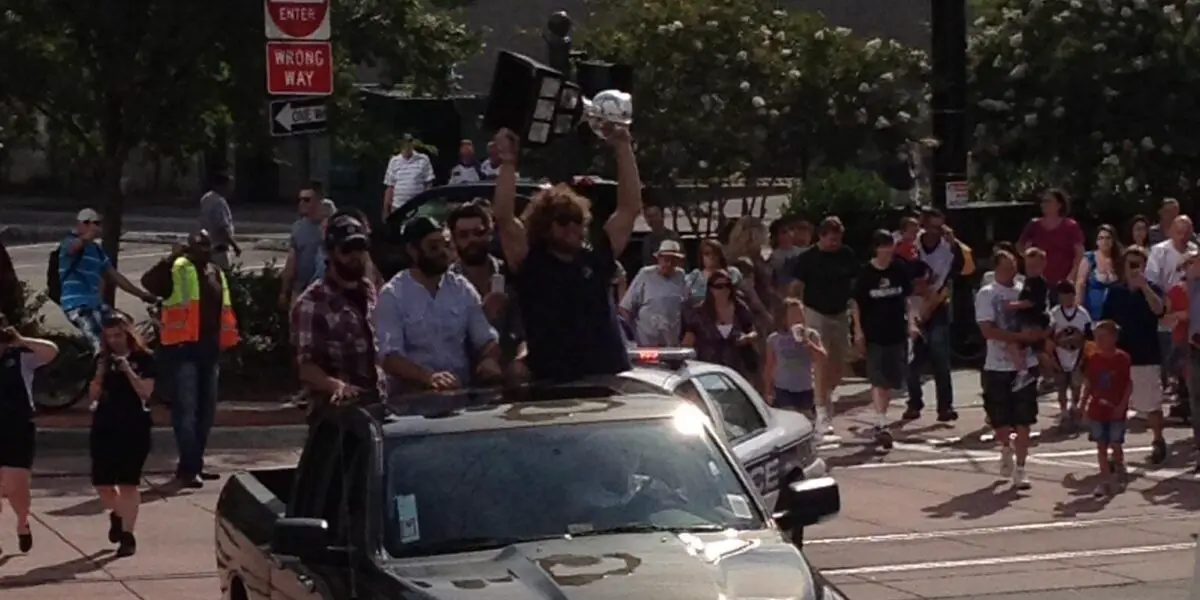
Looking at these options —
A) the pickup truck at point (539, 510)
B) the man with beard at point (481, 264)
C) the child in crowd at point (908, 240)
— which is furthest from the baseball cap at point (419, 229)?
the child in crowd at point (908, 240)

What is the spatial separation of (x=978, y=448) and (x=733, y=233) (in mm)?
2862

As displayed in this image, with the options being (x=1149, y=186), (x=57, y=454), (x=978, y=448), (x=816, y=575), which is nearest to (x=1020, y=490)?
(x=978, y=448)

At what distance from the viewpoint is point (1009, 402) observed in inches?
603

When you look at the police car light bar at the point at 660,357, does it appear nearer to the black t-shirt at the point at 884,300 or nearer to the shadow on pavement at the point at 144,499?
the shadow on pavement at the point at 144,499

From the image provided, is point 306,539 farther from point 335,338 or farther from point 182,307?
point 182,307

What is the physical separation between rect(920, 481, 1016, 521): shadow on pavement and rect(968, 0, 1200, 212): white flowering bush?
11307 millimetres

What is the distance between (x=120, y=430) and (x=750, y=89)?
13.4 m

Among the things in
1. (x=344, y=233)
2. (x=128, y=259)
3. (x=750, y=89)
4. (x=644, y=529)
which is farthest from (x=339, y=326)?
(x=128, y=259)

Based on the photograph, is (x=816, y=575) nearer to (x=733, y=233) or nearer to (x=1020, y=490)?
(x=1020, y=490)

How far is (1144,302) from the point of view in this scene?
16.5 m

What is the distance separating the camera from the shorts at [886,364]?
17328 millimetres

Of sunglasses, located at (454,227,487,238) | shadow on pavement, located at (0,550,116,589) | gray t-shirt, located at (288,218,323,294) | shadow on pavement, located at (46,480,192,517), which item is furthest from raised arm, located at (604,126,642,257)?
gray t-shirt, located at (288,218,323,294)

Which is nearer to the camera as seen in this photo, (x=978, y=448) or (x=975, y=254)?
(x=978, y=448)

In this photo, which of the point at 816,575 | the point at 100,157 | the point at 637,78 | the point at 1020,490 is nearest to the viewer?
the point at 816,575
